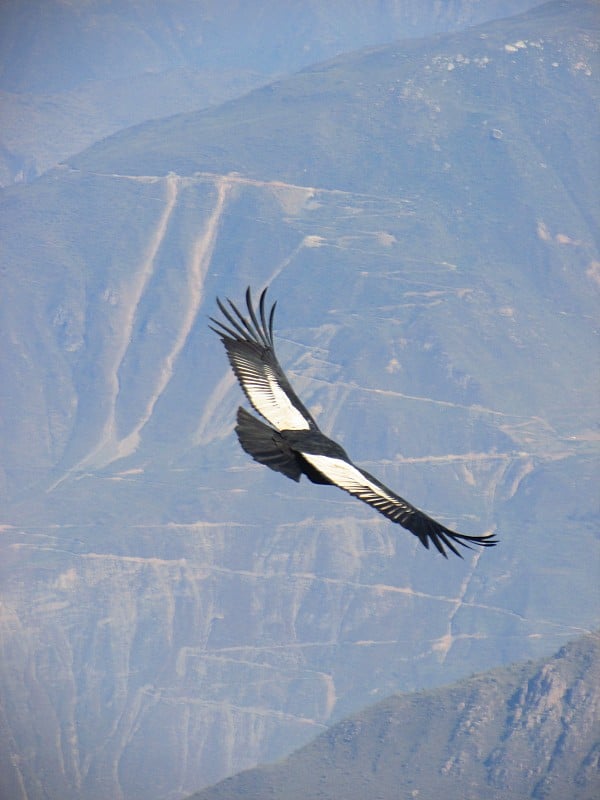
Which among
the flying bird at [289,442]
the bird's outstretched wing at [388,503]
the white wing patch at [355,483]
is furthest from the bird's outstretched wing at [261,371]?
the bird's outstretched wing at [388,503]

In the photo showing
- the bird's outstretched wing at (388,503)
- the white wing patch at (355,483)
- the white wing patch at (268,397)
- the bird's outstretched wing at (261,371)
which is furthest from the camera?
the bird's outstretched wing at (261,371)

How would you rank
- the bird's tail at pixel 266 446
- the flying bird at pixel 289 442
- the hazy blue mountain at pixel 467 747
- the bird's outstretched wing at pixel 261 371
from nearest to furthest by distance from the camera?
the flying bird at pixel 289 442, the bird's tail at pixel 266 446, the bird's outstretched wing at pixel 261 371, the hazy blue mountain at pixel 467 747

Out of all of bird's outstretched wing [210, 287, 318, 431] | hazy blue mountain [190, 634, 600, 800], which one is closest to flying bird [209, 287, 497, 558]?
bird's outstretched wing [210, 287, 318, 431]

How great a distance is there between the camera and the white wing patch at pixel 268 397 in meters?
22.9

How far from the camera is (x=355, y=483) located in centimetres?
2039

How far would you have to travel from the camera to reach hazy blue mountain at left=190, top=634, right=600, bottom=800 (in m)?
150

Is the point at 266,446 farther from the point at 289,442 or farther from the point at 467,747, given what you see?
the point at 467,747

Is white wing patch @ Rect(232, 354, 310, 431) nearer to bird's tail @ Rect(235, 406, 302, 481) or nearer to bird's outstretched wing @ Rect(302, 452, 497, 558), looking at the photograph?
bird's tail @ Rect(235, 406, 302, 481)

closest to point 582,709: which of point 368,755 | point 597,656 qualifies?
point 597,656

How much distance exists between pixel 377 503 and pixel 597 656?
14697 cm

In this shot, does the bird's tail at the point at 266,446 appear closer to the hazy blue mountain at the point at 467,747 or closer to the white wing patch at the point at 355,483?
the white wing patch at the point at 355,483

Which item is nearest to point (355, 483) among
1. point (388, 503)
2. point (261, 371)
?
point (388, 503)

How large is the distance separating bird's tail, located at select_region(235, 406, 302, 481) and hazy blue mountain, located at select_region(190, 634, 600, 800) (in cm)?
12607

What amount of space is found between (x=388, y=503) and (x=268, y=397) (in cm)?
395
